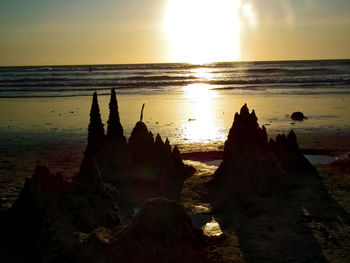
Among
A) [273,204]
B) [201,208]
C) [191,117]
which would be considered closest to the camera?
[273,204]

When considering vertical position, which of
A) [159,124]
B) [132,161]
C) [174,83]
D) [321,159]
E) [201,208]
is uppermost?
[174,83]

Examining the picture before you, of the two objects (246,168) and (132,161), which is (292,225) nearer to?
(246,168)

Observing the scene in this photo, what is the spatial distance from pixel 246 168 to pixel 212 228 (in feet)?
10.5

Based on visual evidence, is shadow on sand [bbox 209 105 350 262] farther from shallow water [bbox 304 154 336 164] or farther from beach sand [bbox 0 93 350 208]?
beach sand [bbox 0 93 350 208]

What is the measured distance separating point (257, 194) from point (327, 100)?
31.0 meters

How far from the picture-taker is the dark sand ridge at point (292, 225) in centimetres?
971

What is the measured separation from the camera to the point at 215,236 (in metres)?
10.8

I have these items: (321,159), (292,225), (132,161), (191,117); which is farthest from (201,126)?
(292,225)

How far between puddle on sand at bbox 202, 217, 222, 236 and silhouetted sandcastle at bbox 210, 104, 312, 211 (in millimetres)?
1585

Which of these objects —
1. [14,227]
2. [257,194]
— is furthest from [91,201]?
[257,194]

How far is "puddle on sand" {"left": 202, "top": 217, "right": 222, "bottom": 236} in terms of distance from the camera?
455 inches

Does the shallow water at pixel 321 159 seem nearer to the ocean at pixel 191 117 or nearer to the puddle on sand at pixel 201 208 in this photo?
the ocean at pixel 191 117

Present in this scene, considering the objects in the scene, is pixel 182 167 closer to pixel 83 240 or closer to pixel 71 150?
pixel 71 150

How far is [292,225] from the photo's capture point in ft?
37.4
